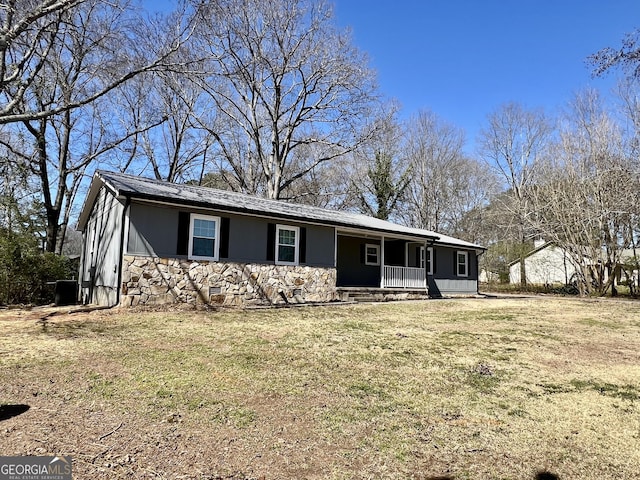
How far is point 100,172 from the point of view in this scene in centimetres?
1170

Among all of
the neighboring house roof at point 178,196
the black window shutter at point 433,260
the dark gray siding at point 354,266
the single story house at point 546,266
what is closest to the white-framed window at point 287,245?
the neighboring house roof at point 178,196

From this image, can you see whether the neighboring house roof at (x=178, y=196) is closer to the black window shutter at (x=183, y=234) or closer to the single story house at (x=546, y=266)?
the black window shutter at (x=183, y=234)

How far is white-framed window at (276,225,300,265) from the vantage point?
1243cm

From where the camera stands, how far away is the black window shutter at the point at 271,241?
12148mm

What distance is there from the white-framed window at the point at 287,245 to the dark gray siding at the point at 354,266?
3940mm

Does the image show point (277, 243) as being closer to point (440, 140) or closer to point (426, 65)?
point (426, 65)

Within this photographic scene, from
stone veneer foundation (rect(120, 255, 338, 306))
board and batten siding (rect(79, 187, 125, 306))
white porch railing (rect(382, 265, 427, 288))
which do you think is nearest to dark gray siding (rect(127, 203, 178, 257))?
stone veneer foundation (rect(120, 255, 338, 306))

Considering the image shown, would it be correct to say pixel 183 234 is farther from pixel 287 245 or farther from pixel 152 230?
pixel 287 245

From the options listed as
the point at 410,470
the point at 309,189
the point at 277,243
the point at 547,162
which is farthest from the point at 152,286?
the point at 547,162

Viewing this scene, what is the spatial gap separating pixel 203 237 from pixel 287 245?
289 centimetres

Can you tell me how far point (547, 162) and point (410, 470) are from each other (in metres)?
25.0

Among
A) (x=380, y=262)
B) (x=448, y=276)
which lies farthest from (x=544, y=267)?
(x=380, y=262)

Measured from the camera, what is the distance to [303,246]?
42.7 feet

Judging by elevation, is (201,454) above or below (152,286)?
below
